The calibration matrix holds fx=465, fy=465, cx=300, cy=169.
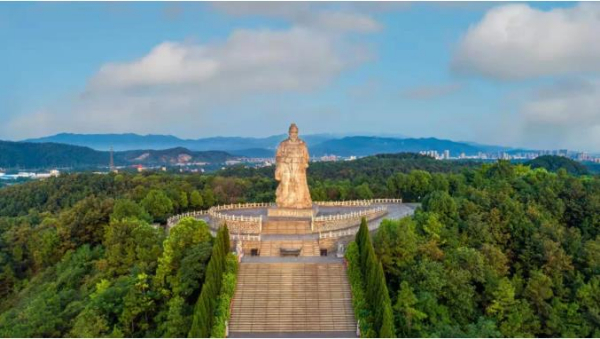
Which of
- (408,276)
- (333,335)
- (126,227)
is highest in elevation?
(126,227)

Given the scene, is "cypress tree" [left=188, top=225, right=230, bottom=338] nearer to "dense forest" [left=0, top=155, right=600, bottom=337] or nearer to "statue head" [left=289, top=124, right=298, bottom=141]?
"dense forest" [left=0, top=155, right=600, bottom=337]

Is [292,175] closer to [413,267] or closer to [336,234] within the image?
[336,234]

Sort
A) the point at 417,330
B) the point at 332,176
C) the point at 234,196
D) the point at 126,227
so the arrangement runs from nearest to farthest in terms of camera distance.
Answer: the point at 417,330 → the point at 126,227 → the point at 234,196 → the point at 332,176

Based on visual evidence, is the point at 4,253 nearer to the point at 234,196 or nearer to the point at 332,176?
the point at 234,196

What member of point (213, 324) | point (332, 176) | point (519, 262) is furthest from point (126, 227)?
point (332, 176)

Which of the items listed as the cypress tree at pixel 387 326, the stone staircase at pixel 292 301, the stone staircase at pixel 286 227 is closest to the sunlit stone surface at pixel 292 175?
the stone staircase at pixel 286 227

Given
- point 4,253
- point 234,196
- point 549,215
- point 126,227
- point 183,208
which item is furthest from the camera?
point 234,196

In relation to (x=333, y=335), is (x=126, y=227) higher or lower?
higher

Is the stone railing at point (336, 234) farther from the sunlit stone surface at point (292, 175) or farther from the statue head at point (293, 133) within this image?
the statue head at point (293, 133)
